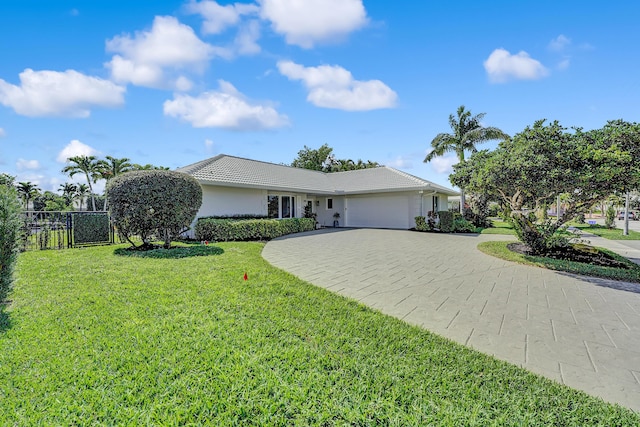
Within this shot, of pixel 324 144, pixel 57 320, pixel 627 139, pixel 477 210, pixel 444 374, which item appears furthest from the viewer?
pixel 324 144

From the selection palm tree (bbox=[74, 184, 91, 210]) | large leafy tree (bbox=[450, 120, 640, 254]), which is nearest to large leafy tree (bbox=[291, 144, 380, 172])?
palm tree (bbox=[74, 184, 91, 210])

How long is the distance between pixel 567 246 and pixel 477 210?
1579cm

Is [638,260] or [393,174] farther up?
[393,174]

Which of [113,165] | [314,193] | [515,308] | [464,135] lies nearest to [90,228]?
[314,193]

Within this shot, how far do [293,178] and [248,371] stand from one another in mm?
18561

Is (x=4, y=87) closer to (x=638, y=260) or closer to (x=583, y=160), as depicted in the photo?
(x=583, y=160)

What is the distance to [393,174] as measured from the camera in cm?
2186

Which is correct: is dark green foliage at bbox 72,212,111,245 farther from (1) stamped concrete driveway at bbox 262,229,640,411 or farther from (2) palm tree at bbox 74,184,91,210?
(2) palm tree at bbox 74,184,91,210

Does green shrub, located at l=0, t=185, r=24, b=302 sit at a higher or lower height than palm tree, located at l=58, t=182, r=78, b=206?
lower

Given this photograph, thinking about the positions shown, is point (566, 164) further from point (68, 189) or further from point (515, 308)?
point (68, 189)

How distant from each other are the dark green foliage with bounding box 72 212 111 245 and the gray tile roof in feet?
13.7

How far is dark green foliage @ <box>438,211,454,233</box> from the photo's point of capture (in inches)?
715

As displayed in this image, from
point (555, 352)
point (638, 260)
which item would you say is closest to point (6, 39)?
point (555, 352)

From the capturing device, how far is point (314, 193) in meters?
19.8
